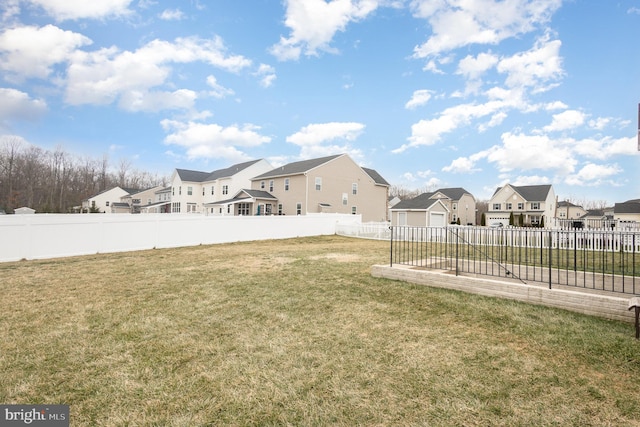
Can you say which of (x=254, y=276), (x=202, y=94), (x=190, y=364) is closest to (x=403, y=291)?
(x=254, y=276)

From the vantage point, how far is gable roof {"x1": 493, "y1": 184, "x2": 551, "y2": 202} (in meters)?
47.1

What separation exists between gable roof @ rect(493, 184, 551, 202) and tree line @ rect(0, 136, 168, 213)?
68.5m

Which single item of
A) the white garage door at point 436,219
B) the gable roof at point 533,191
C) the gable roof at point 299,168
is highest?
the gable roof at point 299,168

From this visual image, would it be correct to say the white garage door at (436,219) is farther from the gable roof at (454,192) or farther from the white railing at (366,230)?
the gable roof at (454,192)

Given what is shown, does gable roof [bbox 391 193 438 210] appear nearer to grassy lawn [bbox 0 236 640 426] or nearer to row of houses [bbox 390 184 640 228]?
row of houses [bbox 390 184 640 228]

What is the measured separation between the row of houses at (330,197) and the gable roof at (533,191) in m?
0.01

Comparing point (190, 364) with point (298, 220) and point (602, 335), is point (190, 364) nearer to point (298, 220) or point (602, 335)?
point (602, 335)

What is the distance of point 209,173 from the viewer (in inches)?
1841

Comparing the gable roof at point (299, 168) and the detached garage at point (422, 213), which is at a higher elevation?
the gable roof at point (299, 168)

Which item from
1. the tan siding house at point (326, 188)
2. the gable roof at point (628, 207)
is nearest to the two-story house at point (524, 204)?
the gable roof at point (628, 207)

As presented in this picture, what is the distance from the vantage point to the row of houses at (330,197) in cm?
3150

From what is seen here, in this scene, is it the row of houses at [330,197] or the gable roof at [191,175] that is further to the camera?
the gable roof at [191,175]

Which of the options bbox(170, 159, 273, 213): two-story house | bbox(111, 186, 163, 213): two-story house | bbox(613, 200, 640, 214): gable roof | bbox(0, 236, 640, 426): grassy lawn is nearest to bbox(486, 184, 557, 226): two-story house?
bbox(613, 200, 640, 214): gable roof

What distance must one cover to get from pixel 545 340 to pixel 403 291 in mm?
2560
